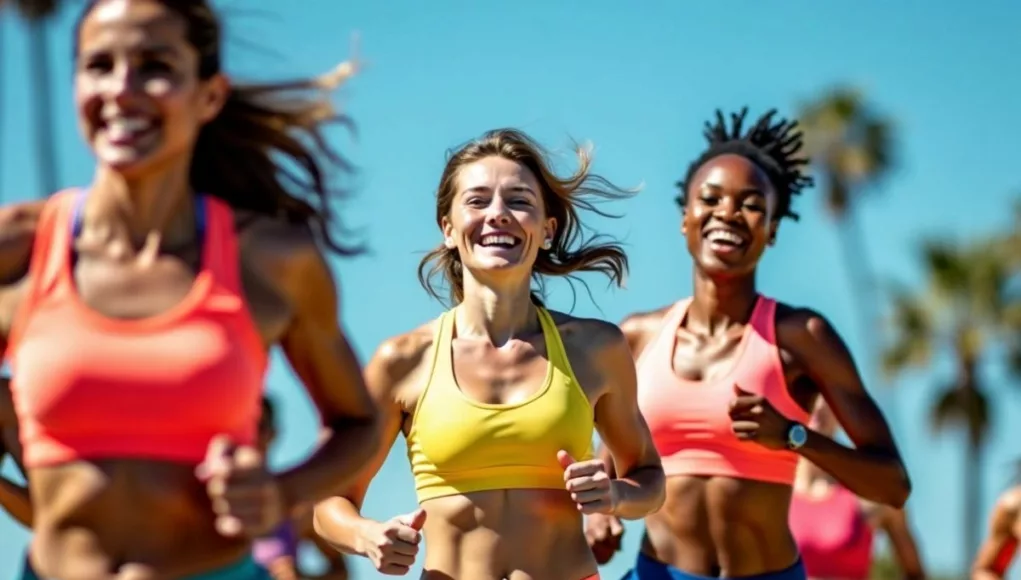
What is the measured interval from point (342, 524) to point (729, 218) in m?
2.16

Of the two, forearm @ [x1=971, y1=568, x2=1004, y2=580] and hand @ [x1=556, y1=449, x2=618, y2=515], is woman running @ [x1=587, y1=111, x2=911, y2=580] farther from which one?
forearm @ [x1=971, y1=568, x2=1004, y2=580]

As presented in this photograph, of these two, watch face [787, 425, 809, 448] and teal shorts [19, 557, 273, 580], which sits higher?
teal shorts [19, 557, 273, 580]

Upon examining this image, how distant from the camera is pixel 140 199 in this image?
13.4 ft

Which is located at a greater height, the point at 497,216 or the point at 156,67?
the point at 156,67

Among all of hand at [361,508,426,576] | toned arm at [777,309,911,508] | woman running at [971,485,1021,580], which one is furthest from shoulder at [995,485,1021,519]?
hand at [361,508,426,576]

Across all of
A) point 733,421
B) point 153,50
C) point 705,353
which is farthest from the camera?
point 705,353

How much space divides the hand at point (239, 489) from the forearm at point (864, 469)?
3308 millimetres

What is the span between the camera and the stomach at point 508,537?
18.6ft

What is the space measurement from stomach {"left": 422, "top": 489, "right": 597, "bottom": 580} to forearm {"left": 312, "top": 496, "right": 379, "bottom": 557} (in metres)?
0.23

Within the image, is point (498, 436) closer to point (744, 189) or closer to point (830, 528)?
point (744, 189)

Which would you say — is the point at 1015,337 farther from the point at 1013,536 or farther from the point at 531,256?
the point at 531,256

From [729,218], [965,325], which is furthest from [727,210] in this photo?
[965,325]

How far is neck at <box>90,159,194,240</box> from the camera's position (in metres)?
4.08

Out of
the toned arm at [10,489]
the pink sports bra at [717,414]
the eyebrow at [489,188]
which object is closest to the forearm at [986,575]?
the pink sports bra at [717,414]
